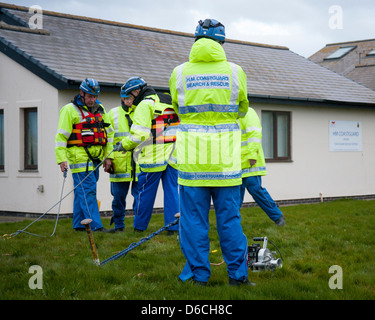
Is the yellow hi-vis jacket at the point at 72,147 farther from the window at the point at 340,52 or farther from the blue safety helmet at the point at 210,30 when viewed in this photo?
the window at the point at 340,52

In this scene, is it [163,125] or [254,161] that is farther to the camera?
[254,161]

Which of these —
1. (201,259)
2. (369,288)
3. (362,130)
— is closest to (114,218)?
(201,259)

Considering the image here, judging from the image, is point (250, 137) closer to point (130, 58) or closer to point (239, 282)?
point (239, 282)

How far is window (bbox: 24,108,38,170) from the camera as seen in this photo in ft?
43.7

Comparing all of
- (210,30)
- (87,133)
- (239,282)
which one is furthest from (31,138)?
(239,282)

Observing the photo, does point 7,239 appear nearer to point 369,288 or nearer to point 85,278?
point 85,278

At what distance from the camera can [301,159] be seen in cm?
1714

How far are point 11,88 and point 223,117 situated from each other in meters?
9.00

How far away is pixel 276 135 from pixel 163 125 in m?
8.23

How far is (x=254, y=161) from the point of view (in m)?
9.51

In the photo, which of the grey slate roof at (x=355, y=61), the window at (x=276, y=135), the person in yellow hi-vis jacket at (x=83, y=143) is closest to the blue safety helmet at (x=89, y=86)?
the person in yellow hi-vis jacket at (x=83, y=143)

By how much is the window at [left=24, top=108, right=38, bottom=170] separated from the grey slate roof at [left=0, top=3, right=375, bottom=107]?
1.04 metres

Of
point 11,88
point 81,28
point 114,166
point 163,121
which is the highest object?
point 81,28

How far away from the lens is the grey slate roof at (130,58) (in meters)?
13.1
